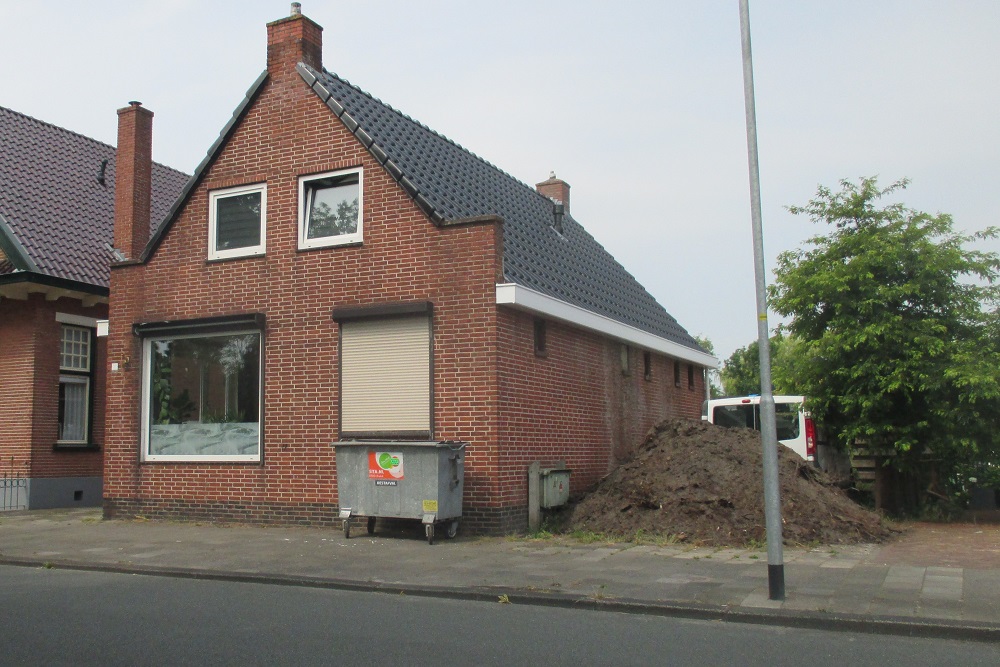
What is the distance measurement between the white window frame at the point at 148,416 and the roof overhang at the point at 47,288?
3.65 meters

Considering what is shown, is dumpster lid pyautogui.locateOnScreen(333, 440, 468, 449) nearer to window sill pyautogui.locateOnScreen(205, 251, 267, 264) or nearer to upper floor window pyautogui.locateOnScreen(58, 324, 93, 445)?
window sill pyautogui.locateOnScreen(205, 251, 267, 264)

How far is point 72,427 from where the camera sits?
781 inches

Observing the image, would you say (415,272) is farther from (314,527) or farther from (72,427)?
(72,427)

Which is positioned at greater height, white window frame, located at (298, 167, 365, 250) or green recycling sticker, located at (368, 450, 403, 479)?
white window frame, located at (298, 167, 365, 250)

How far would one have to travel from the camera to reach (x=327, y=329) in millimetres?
14406

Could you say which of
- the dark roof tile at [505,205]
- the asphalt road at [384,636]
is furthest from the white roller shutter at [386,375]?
the asphalt road at [384,636]

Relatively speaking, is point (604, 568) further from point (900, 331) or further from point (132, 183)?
point (132, 183)

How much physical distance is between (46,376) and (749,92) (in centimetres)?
1544

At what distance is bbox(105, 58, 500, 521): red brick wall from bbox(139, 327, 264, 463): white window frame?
0.33 ft

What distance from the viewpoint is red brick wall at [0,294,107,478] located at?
18797 millimetres

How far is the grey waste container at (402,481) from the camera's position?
12.4 meters

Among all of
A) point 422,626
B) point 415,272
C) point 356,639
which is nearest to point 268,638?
point 356,639

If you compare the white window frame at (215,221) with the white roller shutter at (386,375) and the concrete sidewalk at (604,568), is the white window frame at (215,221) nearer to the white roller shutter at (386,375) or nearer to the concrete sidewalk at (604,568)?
the white roller shutter at (386,375)

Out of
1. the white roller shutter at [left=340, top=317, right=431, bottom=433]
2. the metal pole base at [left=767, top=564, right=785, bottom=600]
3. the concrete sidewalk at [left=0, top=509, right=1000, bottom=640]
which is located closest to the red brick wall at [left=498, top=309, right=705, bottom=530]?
the white roller shutter at [left=340, top=317, right=431, bottom=433]
